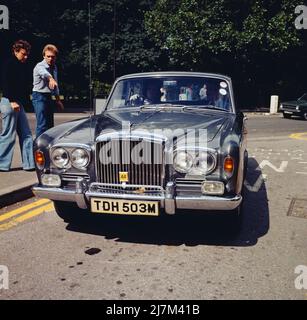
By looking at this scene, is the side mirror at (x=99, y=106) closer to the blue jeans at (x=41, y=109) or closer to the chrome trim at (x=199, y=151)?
the blue jeans at (x=41, y=109)

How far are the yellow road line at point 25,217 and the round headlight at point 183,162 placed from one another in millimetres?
1985

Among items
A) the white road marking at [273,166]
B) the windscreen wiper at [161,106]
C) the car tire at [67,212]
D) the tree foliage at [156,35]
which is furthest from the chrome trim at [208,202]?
the tree foliage at [156,35]

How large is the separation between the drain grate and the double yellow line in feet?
9.86

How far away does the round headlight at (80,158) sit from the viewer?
3590 millimetres

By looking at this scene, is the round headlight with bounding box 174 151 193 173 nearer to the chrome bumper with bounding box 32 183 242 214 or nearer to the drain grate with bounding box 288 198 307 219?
the chrome bumper with bounding box 32 183 242 214

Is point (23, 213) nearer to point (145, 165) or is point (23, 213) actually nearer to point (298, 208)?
point (145, 165)

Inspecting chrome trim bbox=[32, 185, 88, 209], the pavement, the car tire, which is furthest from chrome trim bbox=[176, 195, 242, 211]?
the pavement

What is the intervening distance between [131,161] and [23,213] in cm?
182

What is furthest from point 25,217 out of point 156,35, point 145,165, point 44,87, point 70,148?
point 156,35

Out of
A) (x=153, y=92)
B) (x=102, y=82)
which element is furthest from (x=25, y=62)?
(x=102, y=82)

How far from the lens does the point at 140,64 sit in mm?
26047

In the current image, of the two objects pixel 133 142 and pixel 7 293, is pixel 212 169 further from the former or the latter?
pixel 7 293


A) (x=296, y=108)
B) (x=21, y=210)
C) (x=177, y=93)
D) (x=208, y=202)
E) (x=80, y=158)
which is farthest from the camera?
(x=296, y=108)

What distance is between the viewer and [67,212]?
14.0 ft
